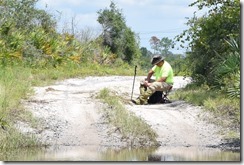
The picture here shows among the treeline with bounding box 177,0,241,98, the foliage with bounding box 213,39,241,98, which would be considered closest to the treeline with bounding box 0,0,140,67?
the treeline with bounding box 177,0,241,98

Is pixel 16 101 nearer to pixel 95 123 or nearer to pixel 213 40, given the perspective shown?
pixel 95 123

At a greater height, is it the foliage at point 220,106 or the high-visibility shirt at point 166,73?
the high-visibility shirt at point 166,73

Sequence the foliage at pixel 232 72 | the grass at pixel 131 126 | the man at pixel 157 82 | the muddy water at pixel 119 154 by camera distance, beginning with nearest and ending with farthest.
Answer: the muddy water at pixel 119 154
the grass at pixel 131 126
the foliage at pixel 232 72
the man at pixel 157 82

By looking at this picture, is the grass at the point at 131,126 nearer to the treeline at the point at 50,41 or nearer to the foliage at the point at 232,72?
the foliage at the point at 232,72

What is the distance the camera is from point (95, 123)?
44.8 feet

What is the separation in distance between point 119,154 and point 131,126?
1902 mm

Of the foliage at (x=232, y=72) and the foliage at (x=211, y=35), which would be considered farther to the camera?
the foliage at (x=211, y=35)

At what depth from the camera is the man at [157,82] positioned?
55.0ft

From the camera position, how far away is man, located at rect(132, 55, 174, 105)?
659 inches

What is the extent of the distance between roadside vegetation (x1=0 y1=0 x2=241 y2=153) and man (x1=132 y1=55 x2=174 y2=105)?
0.68 m

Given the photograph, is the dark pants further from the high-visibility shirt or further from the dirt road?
the dirt road

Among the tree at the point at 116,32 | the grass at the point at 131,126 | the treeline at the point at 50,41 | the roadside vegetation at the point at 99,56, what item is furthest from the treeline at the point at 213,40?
the tree at the point at 116,32

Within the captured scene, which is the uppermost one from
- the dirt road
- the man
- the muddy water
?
the man

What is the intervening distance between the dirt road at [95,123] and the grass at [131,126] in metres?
0.21
